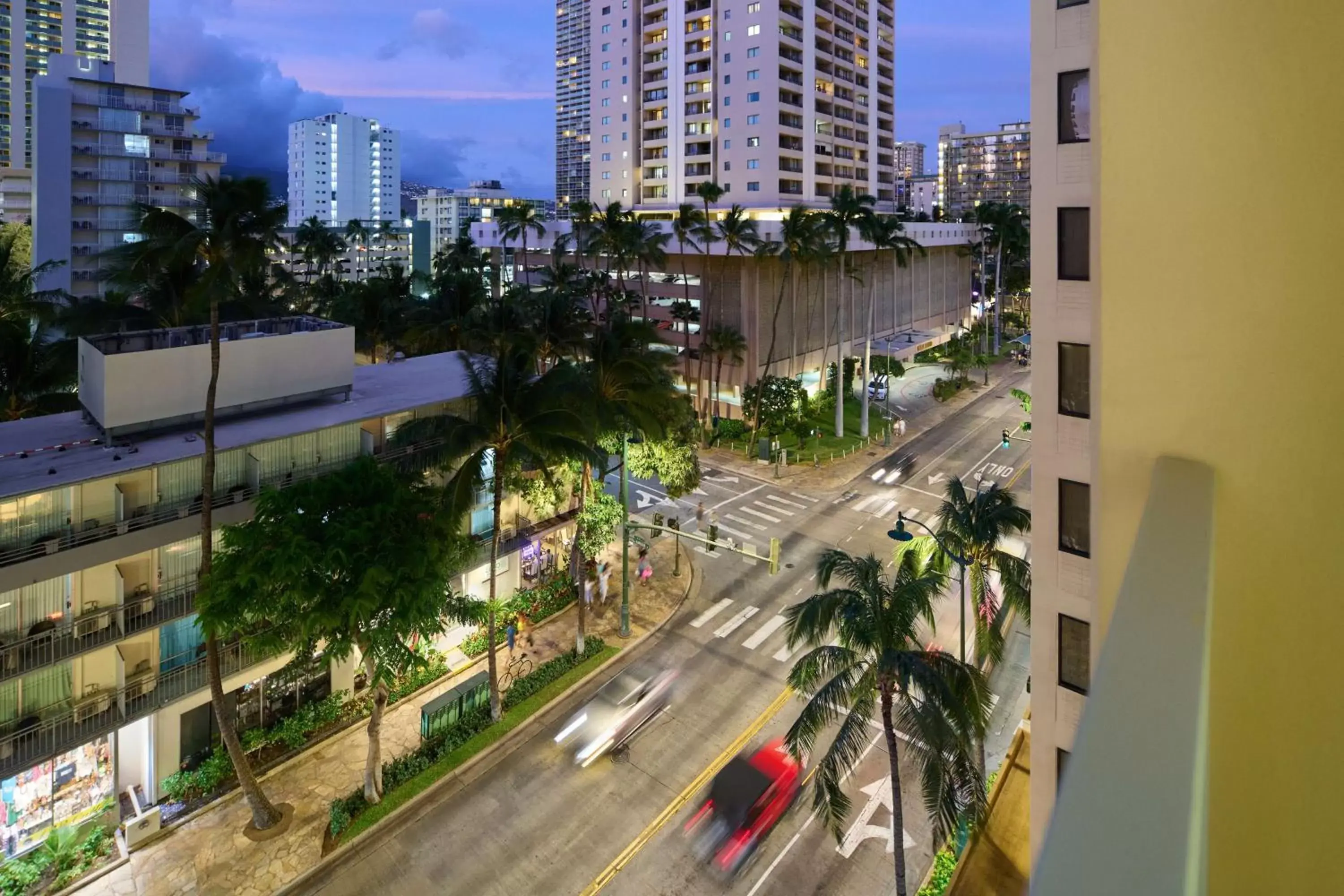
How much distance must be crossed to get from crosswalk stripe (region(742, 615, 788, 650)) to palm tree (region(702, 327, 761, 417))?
23593 mm

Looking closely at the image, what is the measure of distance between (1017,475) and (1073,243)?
3163cm

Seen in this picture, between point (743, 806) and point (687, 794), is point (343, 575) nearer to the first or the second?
point (687, 794)

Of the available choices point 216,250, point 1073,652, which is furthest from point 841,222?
point 216,250

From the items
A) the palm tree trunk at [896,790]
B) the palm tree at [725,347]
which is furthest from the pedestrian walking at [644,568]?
the palm tree at [725,347]

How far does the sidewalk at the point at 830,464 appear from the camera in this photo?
44.1 metres

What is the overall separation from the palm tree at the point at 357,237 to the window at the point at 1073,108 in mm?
63529

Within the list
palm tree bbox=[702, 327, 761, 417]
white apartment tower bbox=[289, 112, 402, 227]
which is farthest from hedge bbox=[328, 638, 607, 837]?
white apartment tower bbox=[289, 112, 402, 227]

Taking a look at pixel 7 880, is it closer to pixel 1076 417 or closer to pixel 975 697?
pixel 975 697

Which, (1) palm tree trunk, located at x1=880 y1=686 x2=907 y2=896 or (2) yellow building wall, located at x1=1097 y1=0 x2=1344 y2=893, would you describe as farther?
(1) palm tree trunk, located at x1=880 y1=686 x2=907 y2=896

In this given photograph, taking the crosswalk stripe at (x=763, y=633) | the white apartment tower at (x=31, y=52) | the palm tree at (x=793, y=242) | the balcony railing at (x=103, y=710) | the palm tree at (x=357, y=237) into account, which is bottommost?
the crosswalk stripe at (x=763, y=633)

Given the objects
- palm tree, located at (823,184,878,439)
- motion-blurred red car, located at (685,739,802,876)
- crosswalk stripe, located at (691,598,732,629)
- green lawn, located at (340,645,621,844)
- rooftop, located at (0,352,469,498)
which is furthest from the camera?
palm tree, located at (823,184,878,439)

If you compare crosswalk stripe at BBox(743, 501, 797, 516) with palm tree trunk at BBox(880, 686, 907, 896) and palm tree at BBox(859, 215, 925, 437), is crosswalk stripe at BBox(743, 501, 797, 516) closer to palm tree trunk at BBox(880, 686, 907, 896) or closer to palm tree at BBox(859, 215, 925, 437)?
palm tree at BBox(859, 215, 925, 437)

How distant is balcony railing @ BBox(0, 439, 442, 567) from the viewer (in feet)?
54.0

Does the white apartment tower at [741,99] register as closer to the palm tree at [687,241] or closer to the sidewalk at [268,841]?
the palm tree at [687,241]
